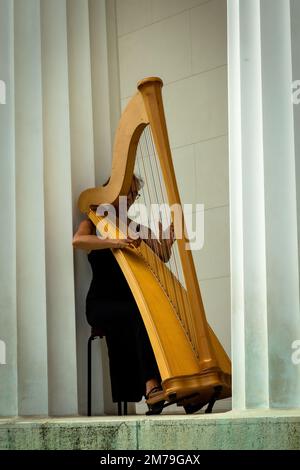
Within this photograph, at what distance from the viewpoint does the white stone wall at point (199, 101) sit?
4.77 meters

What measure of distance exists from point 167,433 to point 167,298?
3.22 feet

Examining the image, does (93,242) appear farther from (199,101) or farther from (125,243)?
(199,101)

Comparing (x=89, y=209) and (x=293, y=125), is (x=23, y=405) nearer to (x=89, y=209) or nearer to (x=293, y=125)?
(x=89, y=209)

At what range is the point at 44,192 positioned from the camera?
3.73m

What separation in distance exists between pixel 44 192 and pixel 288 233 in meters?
1.30

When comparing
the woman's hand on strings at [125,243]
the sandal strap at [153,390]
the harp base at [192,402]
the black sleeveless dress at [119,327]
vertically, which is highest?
the woman's hand on strings at [125,243]

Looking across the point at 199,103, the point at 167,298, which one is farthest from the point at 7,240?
the point at 199,103

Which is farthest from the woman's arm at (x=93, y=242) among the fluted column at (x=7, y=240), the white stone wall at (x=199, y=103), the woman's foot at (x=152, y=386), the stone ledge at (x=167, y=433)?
the white stone wall at (x=199, y=103)

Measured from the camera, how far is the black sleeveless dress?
372 cm

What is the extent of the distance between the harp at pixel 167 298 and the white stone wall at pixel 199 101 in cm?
109

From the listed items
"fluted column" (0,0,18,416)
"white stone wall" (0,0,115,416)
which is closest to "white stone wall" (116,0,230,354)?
"white stone wall" (0,0,115,416)

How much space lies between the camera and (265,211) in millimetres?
2719

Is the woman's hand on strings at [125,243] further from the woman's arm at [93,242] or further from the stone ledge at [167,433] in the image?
the stone ledge at [167,433]
